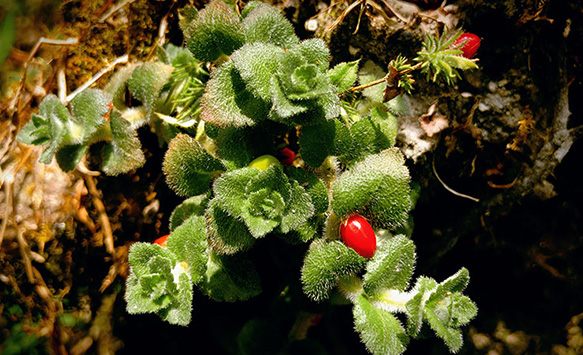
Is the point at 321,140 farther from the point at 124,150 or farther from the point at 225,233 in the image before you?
the point at 124,150

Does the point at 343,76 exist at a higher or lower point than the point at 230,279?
higher

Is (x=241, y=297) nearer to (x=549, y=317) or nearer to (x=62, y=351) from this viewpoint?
(x=62, y=351)

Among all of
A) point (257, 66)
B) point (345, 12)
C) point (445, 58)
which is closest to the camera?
point (257, 66)

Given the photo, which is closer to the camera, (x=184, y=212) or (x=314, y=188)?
(x=314, y=188)

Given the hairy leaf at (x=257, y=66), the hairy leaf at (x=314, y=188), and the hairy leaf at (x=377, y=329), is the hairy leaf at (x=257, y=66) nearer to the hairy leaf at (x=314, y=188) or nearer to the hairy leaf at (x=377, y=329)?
the hairy leaf at (x=314, y=188)

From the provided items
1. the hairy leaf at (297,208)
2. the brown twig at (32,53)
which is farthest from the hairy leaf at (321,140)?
the brown twig at (32,53)

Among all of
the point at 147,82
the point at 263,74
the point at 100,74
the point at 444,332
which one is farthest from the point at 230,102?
the point at 444,332

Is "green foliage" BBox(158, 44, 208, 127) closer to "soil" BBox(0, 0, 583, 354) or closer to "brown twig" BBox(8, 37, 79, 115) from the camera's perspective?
"soil" BBox(0, 0, 583, 354)

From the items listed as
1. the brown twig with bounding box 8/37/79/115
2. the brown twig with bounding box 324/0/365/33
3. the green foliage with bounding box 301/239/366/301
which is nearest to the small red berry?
the green foliage with bounding box 301/239/366/301
